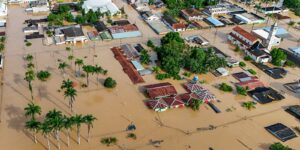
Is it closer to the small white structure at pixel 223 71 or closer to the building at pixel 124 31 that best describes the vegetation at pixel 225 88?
the small white structure at pixel 223 71

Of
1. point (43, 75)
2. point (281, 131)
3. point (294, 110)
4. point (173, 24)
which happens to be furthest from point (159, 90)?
point (173, 24)

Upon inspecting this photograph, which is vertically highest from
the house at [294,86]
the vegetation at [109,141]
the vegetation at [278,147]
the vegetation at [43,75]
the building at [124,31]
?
the building at [124,31]

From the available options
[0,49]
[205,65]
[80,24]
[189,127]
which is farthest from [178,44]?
[0,49]

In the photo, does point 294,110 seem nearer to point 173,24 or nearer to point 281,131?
point 281,131

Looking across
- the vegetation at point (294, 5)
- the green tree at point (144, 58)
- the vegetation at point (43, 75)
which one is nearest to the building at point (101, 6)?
the green tree at point (144, 58)

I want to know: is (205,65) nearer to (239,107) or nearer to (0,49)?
(239,107)
